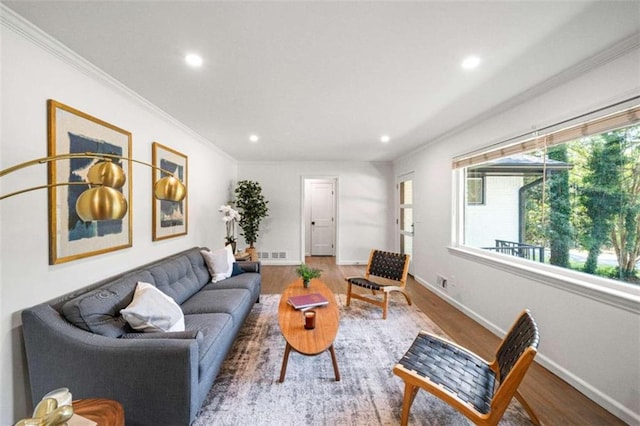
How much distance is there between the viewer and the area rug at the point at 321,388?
5.38 ft

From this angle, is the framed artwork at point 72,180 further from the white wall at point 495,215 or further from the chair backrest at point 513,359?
the white wall at point 495,215

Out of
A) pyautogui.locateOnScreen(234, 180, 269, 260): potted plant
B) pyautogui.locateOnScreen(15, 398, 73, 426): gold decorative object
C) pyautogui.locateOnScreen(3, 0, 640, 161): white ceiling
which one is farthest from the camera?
pyautogui.locateOnScreen(234, 180, 269, 260): potted plant

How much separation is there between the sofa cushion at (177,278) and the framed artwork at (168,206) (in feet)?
1.30

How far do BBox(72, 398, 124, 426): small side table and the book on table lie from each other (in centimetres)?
134

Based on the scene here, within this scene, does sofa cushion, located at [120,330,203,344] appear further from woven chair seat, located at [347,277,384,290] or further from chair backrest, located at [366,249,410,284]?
chair backrest, located at [366,249,410,284]

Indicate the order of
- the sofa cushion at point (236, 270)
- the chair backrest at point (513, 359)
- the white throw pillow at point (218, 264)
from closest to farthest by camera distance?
the chair backrest at point (513, 359) → the white throw pillow at point (218, 264) → the sofa cushion at point (236, 270)

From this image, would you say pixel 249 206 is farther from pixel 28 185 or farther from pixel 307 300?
pixel 28 185

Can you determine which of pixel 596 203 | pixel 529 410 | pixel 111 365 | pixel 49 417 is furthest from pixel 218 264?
pixel 596 203

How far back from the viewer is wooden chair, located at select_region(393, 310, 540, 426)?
4.10 ft

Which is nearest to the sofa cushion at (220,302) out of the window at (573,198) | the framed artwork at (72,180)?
the framed artwork at (72,180)

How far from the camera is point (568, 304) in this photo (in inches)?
77.9

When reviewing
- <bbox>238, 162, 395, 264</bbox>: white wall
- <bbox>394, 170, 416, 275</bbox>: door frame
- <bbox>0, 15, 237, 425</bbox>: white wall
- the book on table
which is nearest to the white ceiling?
<bbox>0, 15, 237, 425</bbox>: white wall

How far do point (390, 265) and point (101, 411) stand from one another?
123 inches

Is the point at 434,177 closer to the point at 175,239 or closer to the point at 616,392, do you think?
the point at 616,392
